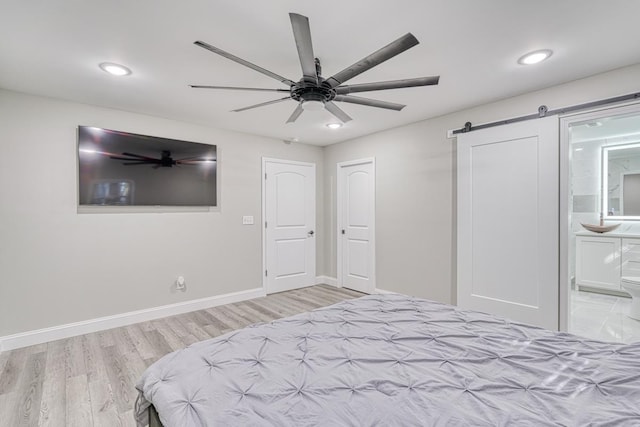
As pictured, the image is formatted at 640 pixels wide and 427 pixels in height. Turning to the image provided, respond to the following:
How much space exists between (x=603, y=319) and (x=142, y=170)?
5759 millimetres

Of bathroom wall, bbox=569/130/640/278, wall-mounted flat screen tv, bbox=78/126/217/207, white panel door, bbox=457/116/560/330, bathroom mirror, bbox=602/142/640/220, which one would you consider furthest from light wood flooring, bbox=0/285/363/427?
bathroom mirror, bbox=602/142/640/220

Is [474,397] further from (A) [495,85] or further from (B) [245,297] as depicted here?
(B) [245,297]

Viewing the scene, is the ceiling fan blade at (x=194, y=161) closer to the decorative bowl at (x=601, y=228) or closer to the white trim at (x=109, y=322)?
the white trim at (x=109, y=322)

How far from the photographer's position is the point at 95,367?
2527 mm

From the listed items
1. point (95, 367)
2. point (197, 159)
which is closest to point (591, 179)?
point (197, 159)

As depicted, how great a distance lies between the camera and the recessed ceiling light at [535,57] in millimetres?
2197

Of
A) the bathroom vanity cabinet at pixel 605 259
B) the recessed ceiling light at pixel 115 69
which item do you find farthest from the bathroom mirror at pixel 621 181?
the recessed ceiling light at pixel 115 69

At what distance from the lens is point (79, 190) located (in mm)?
3189

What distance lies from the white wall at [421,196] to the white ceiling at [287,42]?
0.97 feet

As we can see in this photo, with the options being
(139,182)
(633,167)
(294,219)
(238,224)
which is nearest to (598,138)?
(633,167)

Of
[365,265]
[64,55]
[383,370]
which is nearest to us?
[383,370]

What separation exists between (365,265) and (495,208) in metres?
2.16

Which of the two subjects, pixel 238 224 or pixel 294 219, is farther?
pixel 294 219

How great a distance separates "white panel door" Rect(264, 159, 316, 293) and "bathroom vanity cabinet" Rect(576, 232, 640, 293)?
4289 mm
